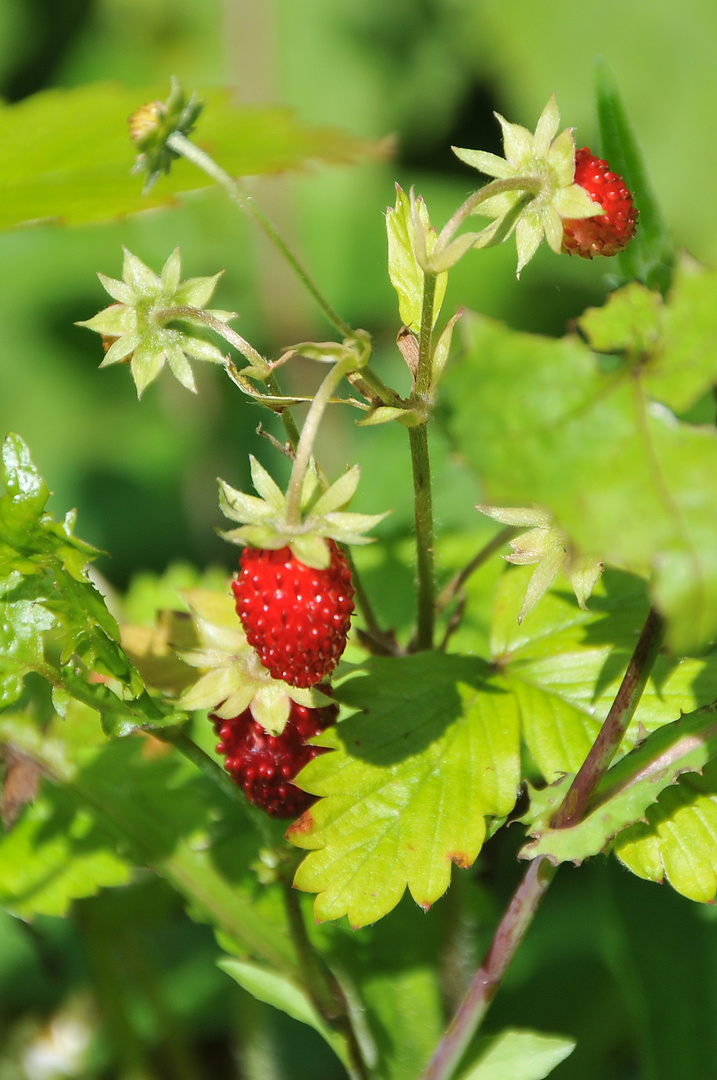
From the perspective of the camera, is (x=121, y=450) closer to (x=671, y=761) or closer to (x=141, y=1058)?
(x=141, y=1058)

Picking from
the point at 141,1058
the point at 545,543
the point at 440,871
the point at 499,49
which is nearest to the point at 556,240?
the point at 545,543

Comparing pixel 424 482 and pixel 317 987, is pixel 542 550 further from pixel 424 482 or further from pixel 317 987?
pixel 317 987

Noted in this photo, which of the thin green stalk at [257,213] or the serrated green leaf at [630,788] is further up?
the thin green stalk at [257,213]

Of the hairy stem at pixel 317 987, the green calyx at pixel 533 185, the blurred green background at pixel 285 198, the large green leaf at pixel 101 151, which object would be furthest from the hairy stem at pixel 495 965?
the blurred green background at pixel 285 198

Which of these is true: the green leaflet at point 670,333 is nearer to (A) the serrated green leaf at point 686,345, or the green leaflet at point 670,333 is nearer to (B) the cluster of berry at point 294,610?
(A) the serrated green leaf at point 686,345

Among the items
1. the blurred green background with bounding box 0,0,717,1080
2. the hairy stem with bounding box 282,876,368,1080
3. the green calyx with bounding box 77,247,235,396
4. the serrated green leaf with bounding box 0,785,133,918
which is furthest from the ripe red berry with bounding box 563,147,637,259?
the blurred green background with bounding box 0,0,717,1080

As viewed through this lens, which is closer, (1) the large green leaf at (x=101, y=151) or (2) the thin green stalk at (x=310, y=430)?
(2) the thin green stalk at (x=310, y=430)

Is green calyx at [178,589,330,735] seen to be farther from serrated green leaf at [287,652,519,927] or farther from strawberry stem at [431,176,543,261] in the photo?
strawberry stem at [431,176,543,261]
